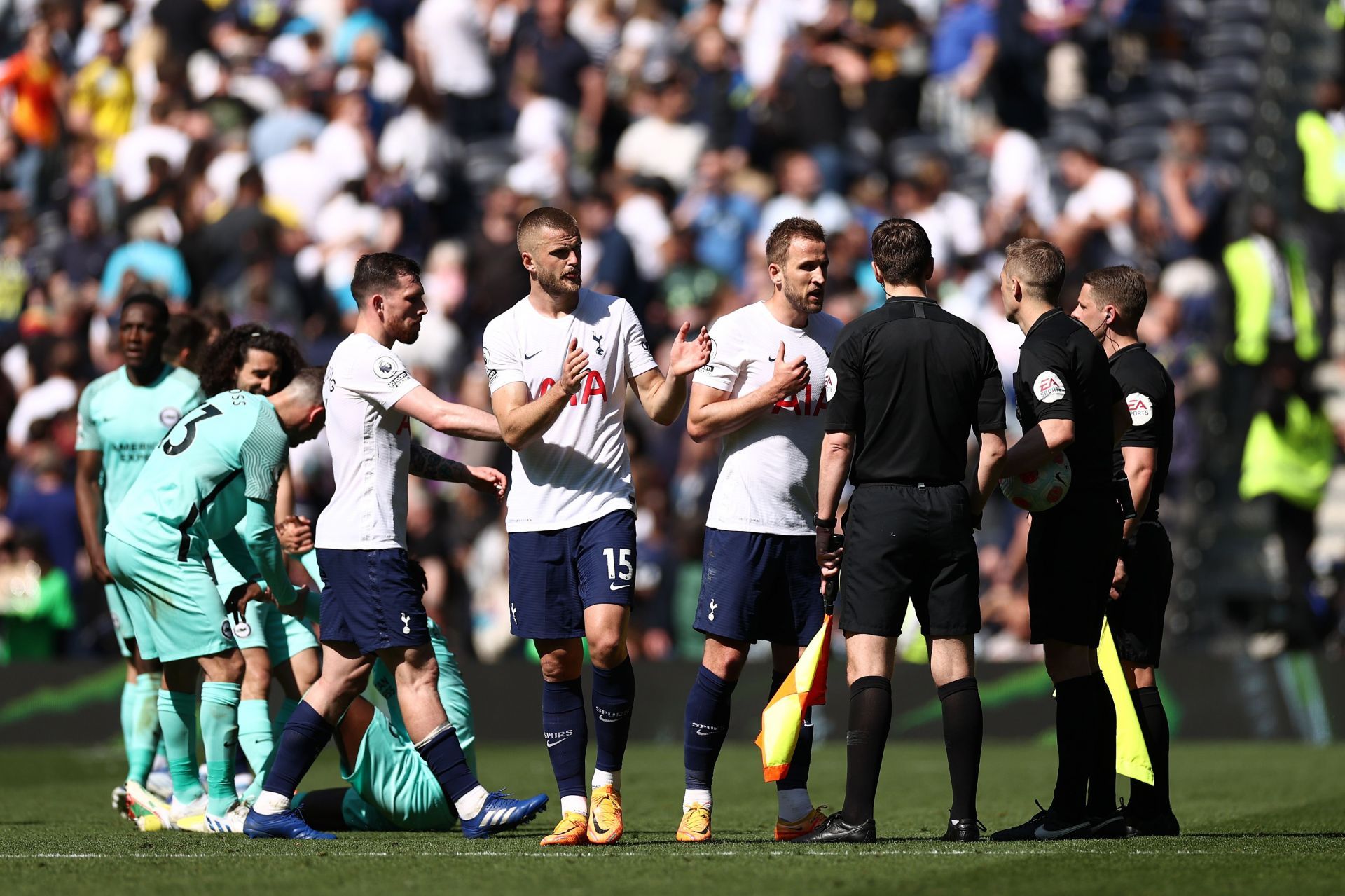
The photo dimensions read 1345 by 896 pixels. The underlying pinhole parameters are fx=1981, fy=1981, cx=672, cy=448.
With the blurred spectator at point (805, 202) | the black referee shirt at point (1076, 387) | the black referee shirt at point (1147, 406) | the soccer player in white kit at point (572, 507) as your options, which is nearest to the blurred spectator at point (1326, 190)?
the blurred spectator at point (805, 202)

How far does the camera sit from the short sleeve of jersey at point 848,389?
301 inches

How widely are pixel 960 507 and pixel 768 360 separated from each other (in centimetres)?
108

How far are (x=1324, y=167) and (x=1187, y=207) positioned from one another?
1.24m

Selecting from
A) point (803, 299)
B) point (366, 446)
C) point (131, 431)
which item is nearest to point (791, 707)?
point (803, 299)

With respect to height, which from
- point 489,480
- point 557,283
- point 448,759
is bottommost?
point 448,759

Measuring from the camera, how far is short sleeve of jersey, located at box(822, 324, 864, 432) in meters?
7.65

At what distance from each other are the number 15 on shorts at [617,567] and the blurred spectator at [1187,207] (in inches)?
403

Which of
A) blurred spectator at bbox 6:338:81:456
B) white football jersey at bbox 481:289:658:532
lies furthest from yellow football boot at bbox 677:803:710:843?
blurred spectator at bbox 6:338:81:456

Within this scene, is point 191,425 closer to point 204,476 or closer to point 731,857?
point 204,476

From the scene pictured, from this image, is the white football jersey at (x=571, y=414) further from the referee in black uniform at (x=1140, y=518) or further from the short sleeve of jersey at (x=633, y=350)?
the referee in black uniform at (x=1140, y=518)

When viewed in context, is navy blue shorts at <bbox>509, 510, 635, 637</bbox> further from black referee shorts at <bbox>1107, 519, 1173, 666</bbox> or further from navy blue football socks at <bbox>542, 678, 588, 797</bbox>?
black referee shorts at <bbox>1107, 519, 1173, 666</bbox>

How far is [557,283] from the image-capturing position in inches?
317

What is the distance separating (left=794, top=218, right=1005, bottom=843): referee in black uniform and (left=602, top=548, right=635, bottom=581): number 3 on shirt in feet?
2.64

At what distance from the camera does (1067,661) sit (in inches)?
316
